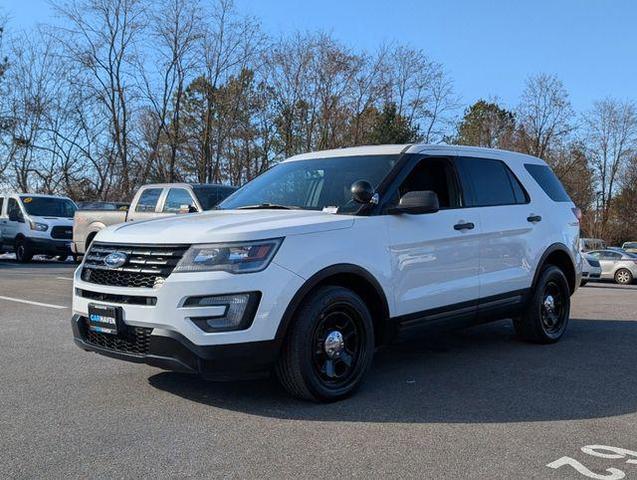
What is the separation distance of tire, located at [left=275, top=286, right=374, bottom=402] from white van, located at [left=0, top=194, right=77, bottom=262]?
16.1 metres

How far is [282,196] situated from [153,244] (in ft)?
5.03

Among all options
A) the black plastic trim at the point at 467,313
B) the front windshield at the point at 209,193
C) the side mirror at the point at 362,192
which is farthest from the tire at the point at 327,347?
the front windshield at the point at 209,193

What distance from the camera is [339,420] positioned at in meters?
4.23

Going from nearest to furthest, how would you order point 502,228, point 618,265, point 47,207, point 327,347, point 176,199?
point 327,347, point 502,228, point 176,199, point 47,207, point 618,265

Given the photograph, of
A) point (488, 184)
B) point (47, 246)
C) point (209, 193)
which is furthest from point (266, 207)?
point (47, 246)

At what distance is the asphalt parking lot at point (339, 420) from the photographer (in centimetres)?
348

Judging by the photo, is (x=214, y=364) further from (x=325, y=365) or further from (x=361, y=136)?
(x=361, y=136)

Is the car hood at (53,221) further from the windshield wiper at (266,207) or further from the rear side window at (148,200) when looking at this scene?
the windshield wiper at (266,207)

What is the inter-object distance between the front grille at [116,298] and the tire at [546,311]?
405 cm

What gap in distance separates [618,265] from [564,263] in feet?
68.9

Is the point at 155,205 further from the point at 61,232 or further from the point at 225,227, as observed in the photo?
the point at 225,227

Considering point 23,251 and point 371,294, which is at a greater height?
point 371,294

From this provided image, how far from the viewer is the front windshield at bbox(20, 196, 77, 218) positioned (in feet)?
63.7

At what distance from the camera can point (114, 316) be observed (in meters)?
4.41
